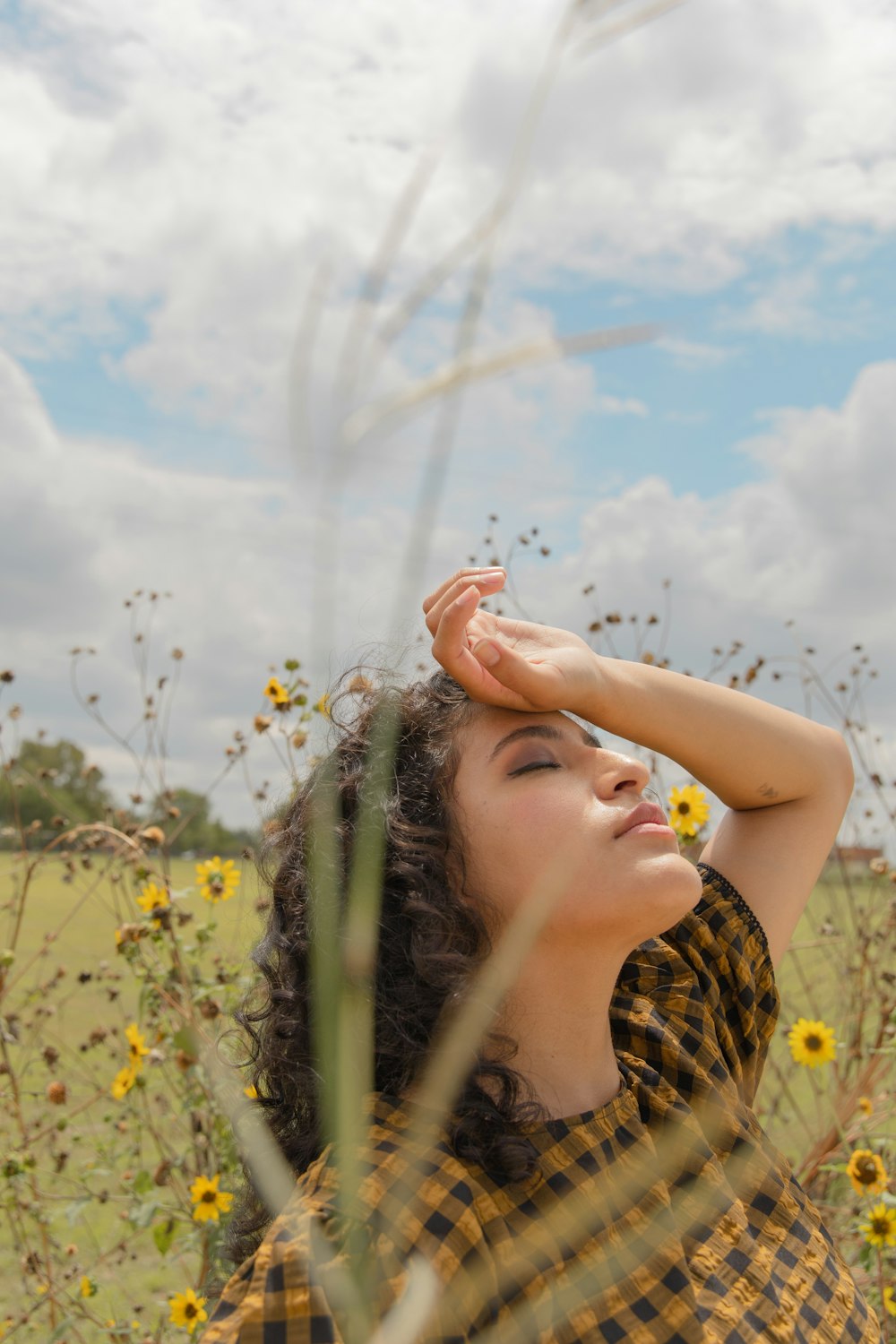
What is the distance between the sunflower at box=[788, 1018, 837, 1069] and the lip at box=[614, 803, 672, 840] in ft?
4.21

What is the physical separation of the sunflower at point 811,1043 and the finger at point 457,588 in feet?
4.64

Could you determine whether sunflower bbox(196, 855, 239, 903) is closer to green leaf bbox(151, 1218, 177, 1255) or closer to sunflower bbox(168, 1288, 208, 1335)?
green leaf bbox(151, 1218, 177, 1255)

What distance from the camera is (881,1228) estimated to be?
1.85 metres

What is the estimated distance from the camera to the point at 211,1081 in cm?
196

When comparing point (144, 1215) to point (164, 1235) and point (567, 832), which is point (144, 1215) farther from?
point (567, 832)

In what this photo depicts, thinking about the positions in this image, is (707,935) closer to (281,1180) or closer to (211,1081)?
(211,1081)

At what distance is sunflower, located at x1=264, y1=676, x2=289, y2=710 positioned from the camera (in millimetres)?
2156

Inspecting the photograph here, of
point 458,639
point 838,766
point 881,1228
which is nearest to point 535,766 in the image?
point 458,639

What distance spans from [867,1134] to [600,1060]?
4.51 ft

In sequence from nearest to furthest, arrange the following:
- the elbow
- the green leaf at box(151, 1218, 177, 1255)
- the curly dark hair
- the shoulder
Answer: the curly dark hair
the shoulder
the elbow
the green leaf at box(151, 1218, 177, 1255)

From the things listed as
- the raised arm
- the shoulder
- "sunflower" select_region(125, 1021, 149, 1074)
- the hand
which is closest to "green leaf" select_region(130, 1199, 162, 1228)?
"sunflower" select_region(125, 1021, 149, 1074)

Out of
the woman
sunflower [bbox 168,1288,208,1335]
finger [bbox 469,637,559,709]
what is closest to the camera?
the woman

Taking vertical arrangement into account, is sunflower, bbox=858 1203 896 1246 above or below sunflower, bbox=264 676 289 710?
below

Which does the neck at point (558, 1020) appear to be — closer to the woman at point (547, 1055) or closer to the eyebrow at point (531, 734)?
the woman at point (547, 1055)
